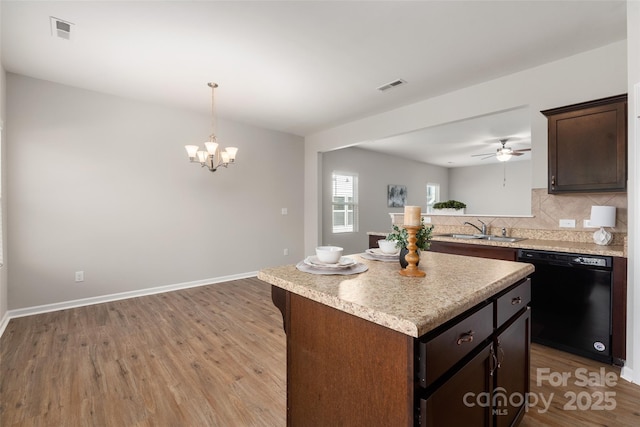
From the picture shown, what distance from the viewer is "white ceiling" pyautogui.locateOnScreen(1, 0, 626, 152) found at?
2.23 metres

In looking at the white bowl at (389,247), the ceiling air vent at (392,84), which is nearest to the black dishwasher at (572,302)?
the white bowl at (389,247)

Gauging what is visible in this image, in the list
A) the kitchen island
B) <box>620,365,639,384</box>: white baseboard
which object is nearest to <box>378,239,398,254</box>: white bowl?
the kitchen island

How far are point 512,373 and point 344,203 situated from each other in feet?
17.6

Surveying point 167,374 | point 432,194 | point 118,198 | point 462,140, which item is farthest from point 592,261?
point 432,194

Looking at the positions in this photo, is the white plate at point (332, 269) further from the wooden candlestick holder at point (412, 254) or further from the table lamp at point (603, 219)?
the table lamp at point (603, 219)

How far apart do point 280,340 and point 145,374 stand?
106cm

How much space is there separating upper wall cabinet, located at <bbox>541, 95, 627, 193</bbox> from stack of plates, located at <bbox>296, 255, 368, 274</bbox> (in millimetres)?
2403

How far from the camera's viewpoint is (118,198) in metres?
3.85

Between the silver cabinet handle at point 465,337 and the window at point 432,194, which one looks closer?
the silver cabinet handle at point 465,337

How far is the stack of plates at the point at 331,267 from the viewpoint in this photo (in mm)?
1377

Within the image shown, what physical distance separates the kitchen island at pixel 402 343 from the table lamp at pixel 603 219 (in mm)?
1577

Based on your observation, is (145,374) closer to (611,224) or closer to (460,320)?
(460,320)

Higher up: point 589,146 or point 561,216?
point 589,146

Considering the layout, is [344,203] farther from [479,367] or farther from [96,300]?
[479,367]
